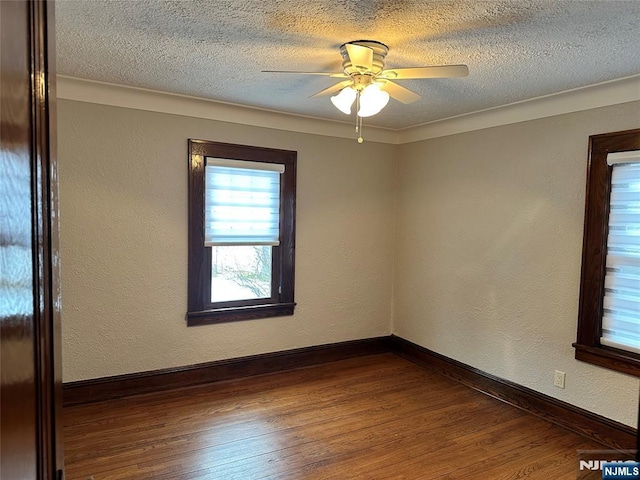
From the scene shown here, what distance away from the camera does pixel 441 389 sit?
3.63 m

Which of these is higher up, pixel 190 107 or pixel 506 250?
pixel 190 107

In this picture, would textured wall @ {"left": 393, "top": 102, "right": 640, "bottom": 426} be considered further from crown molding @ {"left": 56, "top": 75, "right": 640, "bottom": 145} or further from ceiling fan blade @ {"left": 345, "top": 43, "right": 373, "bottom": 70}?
ceiling fan blade @ {"left": 345, "top": 43, "right": 373, "bottom": 70}

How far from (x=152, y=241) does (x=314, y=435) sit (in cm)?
189

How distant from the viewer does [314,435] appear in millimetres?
2822

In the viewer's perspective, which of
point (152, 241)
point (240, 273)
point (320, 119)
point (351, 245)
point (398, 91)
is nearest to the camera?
point (398, 91)

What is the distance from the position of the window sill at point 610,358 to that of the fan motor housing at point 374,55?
2.30 m

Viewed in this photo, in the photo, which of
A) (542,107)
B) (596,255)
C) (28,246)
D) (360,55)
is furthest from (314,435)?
(542,107)

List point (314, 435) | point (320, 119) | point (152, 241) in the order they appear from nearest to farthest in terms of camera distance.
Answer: point (314, 435) < point (152, 241) < point (320, 119)

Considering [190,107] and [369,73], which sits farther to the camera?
[190,107]

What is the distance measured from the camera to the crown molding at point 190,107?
9.90ft

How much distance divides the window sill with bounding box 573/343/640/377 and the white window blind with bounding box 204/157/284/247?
98.7 inches

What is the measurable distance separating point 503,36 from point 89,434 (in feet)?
10.9

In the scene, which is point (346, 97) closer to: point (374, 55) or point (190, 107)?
point (374, 55)

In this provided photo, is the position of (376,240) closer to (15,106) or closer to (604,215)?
(604,215)
